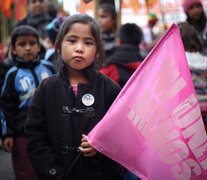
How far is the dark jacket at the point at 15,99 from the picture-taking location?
3.32m

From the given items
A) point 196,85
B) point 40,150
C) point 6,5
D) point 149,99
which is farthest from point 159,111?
point 6,5

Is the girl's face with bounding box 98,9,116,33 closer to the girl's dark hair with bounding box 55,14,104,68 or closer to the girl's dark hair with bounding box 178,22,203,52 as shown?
the girl's dark hair with bounding box 178,22,203,52

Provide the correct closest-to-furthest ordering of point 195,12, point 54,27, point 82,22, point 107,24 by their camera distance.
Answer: point 82,22, point 54,27, point 195,12, point 107,24

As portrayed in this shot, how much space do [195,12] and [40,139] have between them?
146 inches

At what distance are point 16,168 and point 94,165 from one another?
1.43 meters

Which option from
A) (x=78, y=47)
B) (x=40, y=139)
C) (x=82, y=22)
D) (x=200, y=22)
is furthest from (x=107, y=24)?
(x=40, y=139)

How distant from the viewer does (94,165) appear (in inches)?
91.5

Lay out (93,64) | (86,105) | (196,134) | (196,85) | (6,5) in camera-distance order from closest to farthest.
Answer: (196,134) → (86,105) → (93,64) → (196,85) → (6,5)

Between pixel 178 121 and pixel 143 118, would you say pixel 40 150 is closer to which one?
pixel 143 118

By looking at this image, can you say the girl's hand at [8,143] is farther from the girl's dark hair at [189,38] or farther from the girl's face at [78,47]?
the girl's dark hair at [189,38]

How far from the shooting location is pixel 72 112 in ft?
7.55

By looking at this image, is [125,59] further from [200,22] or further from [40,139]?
[40,139]

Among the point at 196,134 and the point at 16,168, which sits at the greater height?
the point at 196,134

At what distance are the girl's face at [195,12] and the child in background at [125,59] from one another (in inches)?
47.6
